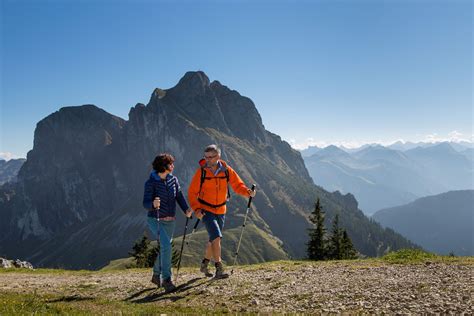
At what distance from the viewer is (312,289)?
37.3 feet

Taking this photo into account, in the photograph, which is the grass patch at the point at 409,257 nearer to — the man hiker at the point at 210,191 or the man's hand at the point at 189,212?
the man hiker at the point at 210,191

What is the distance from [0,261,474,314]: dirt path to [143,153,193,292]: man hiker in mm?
923

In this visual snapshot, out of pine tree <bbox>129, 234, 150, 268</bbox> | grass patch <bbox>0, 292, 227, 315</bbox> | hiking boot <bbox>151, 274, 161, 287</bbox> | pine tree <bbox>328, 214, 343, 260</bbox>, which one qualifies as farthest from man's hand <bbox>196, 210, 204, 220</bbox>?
pine tree <bbox>129, 234, 150, 268</bbox>

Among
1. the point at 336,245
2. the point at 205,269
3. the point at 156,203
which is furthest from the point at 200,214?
the point at 336,245

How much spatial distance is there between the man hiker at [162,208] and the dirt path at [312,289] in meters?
0.92

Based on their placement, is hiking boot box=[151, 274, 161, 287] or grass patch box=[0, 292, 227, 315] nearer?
grass patch box=[0, 292, 227, 315]

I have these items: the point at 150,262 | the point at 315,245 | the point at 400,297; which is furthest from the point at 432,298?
the point at 150,262

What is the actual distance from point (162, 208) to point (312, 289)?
563cm

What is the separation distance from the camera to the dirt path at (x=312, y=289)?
31.1ft

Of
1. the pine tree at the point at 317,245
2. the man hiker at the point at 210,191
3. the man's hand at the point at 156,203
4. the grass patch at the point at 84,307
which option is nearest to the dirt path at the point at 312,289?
the grass patch at the point at 84,307

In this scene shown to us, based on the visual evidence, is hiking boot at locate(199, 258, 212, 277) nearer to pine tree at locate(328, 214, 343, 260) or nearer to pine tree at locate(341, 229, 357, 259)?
pine tree at locate(328, 214, 343, 260)

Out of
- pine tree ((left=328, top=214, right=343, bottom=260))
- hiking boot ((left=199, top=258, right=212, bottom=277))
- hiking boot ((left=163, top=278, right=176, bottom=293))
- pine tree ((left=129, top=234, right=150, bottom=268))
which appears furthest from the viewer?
pine tree ((left=129, top=234, right=150, bottom=268))

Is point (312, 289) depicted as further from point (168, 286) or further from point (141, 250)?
point (141, 250)

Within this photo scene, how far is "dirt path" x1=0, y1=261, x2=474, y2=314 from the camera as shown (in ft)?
31.1
